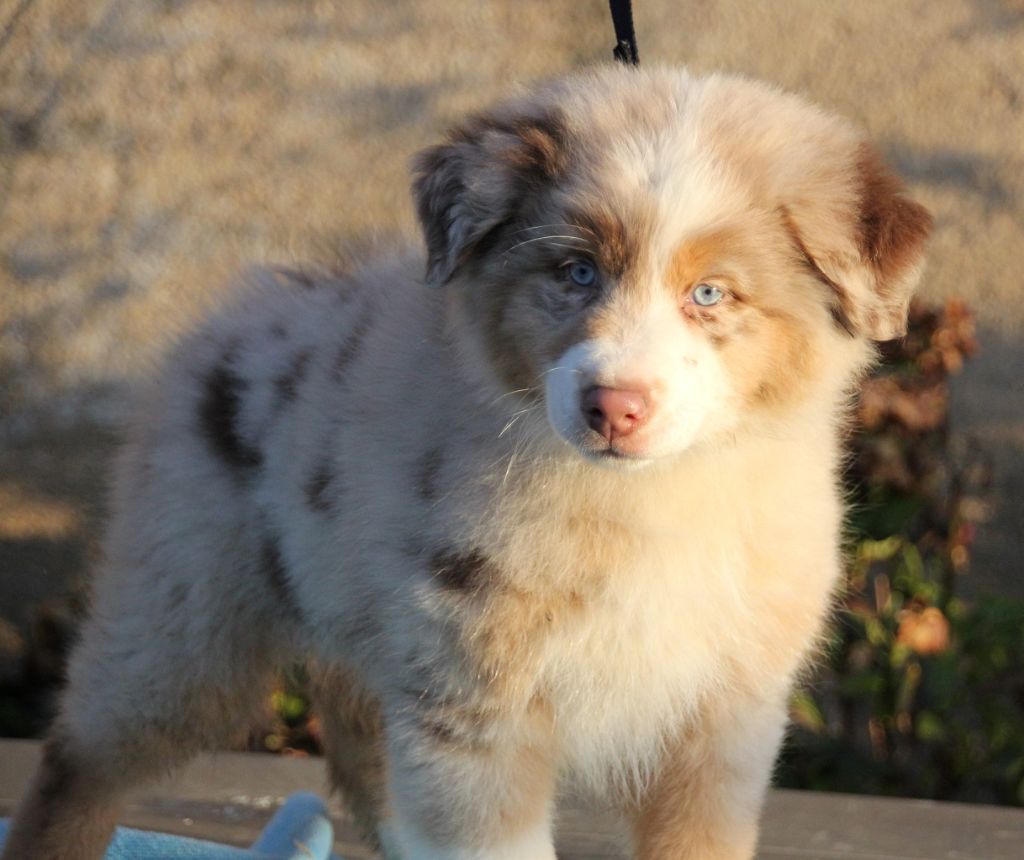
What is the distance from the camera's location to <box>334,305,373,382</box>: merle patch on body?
304 centimetres

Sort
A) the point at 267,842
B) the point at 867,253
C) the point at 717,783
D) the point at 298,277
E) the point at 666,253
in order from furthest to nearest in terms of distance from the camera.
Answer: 1. the point at 267,842
2. the point at 298,277
3. the point at 717,783
4. the point at 867,253
5. the point at 666,253

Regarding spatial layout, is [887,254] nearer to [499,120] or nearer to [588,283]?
[588,283]

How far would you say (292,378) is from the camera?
124 inches

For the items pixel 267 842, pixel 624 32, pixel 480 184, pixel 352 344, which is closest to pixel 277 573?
pixel 352 344

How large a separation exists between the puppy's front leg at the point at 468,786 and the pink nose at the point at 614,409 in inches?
27.0

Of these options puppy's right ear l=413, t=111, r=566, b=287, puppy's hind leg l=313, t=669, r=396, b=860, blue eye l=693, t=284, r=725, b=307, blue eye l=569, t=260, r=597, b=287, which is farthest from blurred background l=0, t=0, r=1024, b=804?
blue eye l=693, t=284, r=725, b=307

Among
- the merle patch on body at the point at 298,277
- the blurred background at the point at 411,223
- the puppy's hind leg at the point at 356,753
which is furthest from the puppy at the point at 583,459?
the blurred background at the point at 411,223

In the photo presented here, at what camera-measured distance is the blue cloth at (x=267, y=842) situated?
3.88 meters

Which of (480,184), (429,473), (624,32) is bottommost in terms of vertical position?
(429,473)

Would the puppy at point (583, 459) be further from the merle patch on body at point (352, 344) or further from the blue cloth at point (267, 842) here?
the blue cloth at point (267, 842)

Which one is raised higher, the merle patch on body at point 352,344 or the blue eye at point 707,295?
the blue eye at point 707,295

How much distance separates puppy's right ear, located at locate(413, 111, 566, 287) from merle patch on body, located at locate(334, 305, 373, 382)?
1.41 ft

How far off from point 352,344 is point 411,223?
6.46 feet

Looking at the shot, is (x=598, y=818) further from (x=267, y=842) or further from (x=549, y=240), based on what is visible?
(x=549, y=240)
